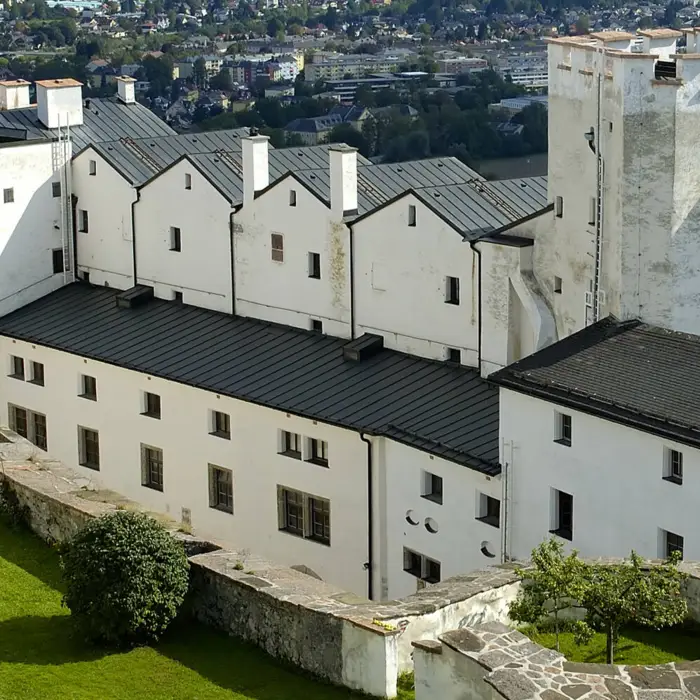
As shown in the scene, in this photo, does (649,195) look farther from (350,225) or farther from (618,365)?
(350,225)

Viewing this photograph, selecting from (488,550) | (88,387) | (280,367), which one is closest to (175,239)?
(88,387)

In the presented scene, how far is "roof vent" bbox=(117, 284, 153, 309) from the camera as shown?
174 feet

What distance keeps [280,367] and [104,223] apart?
10.7 metres

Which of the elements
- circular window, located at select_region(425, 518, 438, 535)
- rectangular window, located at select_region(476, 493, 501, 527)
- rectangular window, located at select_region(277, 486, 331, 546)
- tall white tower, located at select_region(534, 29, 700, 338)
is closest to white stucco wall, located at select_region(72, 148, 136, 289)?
rectangular window, located at select_region(277, 486, 331, 546)

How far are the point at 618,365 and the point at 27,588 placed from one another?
12964mm

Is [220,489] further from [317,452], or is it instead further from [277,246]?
[277,246]

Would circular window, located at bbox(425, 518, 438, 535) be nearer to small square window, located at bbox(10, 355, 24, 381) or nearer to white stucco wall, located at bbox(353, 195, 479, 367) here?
white stucco wall, located at bbox(353, 195, 479, 367)

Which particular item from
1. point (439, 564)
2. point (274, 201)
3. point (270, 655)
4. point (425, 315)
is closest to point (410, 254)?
point (425, 315)

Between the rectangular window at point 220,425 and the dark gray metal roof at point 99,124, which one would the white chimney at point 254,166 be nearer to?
the rectangular window at point 220,425

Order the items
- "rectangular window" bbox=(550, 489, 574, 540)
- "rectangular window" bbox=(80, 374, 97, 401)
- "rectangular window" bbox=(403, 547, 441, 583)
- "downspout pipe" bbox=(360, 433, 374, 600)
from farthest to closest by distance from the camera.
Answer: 1. "rectangular window" bbox=(80, 374, 97, 401)
2. "downspout pipe" bbox=(360, 433, 374, 600)
3. "rectangular window" bbox=(403, 547, 441, 583)
4. "rectangular window" bbox=(550, 489, 574, 540)

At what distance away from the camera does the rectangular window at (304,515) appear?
44312mm

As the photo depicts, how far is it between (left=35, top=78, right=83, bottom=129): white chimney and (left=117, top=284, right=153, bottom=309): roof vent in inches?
263

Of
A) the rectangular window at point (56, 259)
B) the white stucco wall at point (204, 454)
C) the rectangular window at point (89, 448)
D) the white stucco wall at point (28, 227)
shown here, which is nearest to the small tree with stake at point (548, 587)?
Answer: the white stucco wall at point (204, 454)

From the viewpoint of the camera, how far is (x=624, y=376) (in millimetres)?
35375
